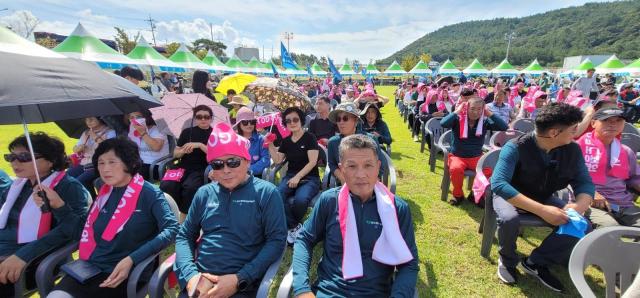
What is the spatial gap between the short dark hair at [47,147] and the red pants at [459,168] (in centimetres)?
A: 471

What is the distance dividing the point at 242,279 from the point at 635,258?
2464 millimetres

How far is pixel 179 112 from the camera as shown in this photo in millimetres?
4199

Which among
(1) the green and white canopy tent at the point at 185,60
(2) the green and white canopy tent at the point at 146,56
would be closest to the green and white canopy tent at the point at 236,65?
(1) the green and white canopy tent at the point at 185,60

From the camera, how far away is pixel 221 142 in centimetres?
225

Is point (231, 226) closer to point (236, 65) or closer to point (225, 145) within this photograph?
point (225, 145)

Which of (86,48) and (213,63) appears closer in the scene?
(86,48)

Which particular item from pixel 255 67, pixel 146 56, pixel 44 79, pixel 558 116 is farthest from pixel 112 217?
pixel 255 67

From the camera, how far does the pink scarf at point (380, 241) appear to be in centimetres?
185

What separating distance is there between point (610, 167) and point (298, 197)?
3355 mm

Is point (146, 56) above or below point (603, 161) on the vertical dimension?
above

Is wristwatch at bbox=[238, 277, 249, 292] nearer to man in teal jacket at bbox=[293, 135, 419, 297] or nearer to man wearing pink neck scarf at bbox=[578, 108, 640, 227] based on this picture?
man in teal jacket at bbox=[293, 135, 419, 297]

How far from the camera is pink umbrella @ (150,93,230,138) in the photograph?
4.16 meters

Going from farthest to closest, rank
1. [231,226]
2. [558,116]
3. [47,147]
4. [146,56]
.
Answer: [146,56] < [558,116] < [47,147] < [231,226]

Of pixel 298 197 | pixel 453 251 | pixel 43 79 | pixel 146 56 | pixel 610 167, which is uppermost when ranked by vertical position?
pixel 146 56
